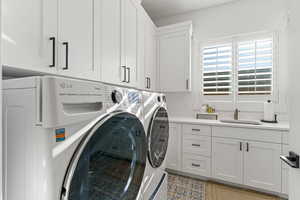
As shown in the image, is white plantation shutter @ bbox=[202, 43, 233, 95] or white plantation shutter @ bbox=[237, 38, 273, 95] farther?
white plantation shutter @ bbox=[202, 43, 233, 95]

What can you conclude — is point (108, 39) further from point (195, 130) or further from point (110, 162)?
point (195, 130)

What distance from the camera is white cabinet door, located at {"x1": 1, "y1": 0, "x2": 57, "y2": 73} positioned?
0.70m

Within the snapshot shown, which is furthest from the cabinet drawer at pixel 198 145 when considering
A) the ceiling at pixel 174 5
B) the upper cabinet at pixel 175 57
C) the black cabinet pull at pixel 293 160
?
the ceiling at pixel 174 5

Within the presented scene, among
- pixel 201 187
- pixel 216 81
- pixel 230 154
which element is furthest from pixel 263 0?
pixel 201 187

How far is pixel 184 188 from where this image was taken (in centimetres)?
204

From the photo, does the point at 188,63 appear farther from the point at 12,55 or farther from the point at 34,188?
the point at 34,188

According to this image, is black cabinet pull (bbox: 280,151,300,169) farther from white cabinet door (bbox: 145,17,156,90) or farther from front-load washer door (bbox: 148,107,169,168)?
white cabinet door (bbox: 145,17,156,90)

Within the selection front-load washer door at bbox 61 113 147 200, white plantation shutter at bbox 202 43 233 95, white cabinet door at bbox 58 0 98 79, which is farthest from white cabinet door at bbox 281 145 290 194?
white cabinet door at bbox 58 0 98 79

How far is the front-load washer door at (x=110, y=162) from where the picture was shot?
1.89 ft

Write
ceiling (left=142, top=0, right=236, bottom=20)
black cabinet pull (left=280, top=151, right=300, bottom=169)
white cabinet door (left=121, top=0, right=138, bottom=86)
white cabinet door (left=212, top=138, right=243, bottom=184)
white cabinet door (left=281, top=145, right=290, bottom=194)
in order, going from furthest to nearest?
ceiling (left=142, top=0, right=236, bottom=20) < white cabinet door (left=212, top=138, right=243, bottom=184) < white cabinet door (left=281, top=145, right=290, bottom=194) < white cabinet door (left=121, top=0, right=138, bottom=86) < black cabinet pull (left=280, top=151, right=300, bottom=169)

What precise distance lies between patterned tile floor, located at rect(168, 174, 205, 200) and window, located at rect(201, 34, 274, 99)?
147 cm

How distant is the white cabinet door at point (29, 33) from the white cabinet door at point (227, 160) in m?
2.15

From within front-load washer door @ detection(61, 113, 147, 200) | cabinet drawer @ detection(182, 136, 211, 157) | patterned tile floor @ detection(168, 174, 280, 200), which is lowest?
patterned tile floor @ detection(168, 174, 280, 200)

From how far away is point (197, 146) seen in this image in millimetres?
2258
